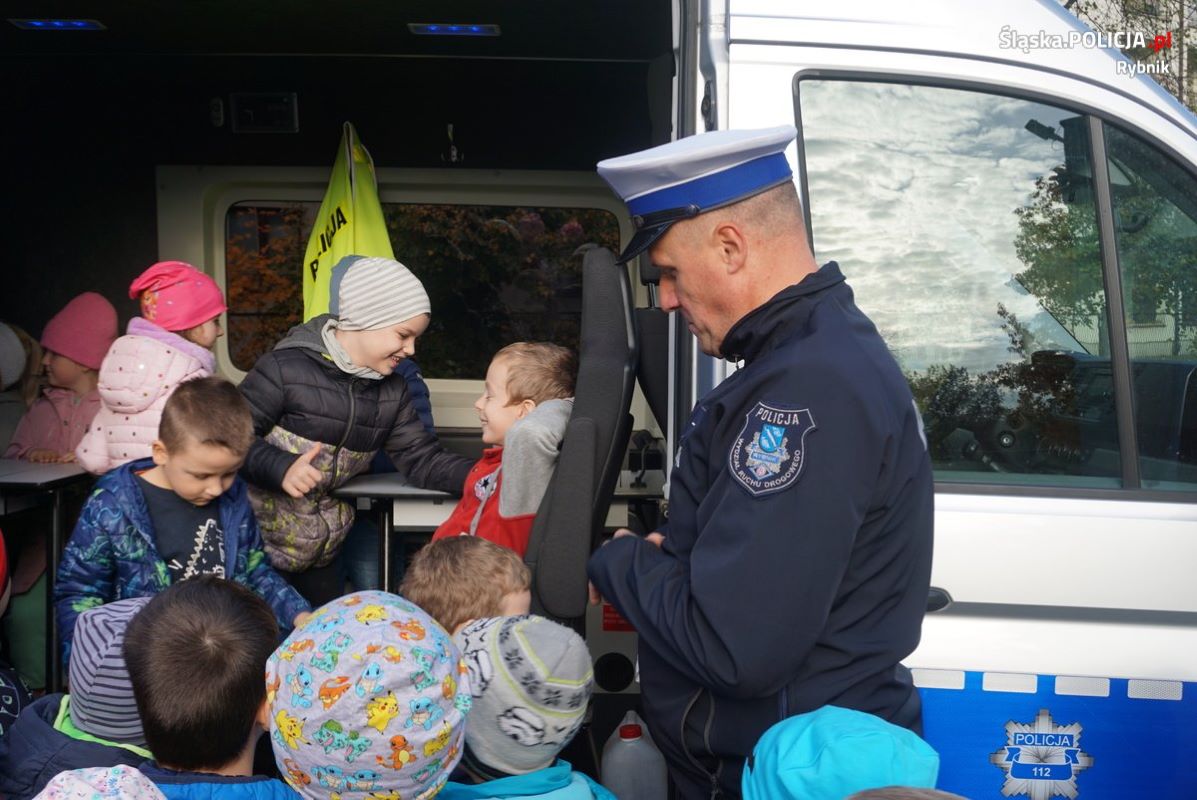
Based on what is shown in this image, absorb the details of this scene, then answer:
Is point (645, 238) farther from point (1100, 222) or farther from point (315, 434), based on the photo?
point (315, 434)

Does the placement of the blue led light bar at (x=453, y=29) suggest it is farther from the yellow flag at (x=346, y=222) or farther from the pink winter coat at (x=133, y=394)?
the pink winter coat at (x=133, y=394)

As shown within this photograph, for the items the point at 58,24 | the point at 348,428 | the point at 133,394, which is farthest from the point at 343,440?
the point at 58,24

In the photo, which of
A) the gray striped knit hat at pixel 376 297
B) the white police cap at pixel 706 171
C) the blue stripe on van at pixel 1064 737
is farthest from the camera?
the gray striped knit hat at pixel 376 297

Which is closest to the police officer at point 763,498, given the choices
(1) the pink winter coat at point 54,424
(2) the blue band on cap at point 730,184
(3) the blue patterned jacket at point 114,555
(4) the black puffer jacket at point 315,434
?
(2) the blue band on cap at point 730,184

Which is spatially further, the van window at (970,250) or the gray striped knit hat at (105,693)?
the van window at (970,250)

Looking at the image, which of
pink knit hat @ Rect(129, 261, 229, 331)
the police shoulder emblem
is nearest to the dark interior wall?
pink knit hat @ Rect(129, 261, 229, 331)

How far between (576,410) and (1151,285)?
125 centimetres

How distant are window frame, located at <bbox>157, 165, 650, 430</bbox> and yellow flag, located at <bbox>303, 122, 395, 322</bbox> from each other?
17cm

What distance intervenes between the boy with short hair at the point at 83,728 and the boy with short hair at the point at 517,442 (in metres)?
1.04

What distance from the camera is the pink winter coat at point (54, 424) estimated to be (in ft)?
15.3

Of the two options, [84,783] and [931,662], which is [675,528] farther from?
[84,783]

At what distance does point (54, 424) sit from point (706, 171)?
372cm

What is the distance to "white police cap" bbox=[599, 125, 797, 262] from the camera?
1824 millimetres

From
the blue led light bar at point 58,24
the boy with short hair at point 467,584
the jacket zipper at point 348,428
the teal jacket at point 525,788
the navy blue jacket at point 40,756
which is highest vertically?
the blue led light bar at point 58,24
